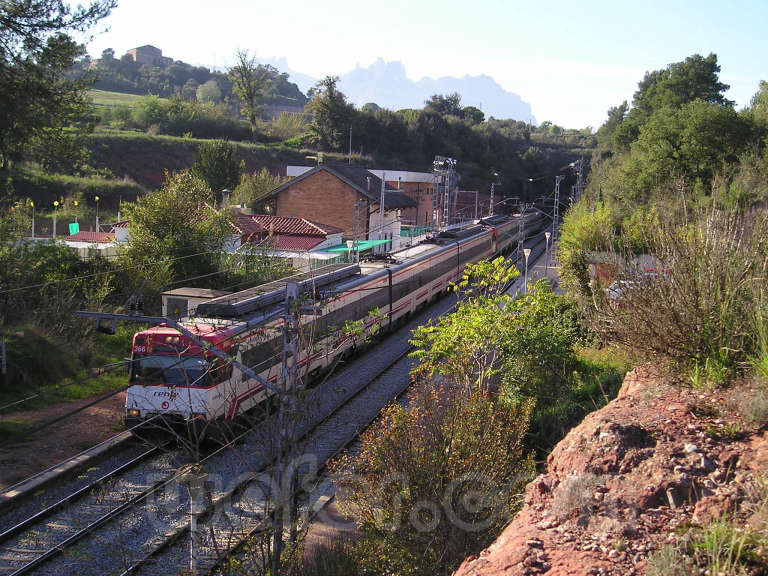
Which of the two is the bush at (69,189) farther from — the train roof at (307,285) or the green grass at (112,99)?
the green grass at (112,99)

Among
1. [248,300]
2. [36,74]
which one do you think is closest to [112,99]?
[36,74]

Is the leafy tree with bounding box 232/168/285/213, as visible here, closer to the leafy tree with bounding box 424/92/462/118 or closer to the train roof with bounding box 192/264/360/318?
the train roof with bounding box 192/264/360/318

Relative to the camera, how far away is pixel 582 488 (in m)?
6.54

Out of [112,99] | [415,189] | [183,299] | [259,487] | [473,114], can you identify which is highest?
[473,114]

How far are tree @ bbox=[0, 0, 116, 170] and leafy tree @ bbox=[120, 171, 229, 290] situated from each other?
522 centimetres

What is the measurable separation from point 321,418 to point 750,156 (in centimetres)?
2608

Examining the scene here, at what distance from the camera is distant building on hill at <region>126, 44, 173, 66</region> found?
14962 cm

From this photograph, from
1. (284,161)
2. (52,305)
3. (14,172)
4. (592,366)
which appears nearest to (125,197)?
(14,172)

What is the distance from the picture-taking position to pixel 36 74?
56.6 ft

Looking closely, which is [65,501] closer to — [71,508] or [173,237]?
[71,508]

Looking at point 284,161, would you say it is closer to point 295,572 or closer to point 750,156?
point 750,156

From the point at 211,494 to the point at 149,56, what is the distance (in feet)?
526

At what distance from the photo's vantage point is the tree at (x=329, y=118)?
84.4 meters

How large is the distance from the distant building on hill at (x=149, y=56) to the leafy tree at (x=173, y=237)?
447 feet
